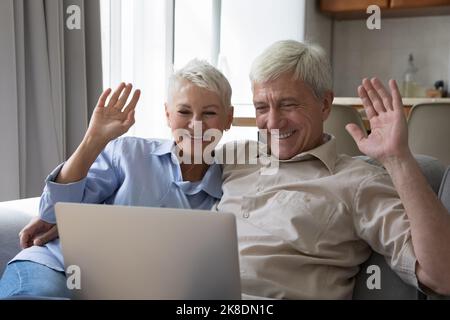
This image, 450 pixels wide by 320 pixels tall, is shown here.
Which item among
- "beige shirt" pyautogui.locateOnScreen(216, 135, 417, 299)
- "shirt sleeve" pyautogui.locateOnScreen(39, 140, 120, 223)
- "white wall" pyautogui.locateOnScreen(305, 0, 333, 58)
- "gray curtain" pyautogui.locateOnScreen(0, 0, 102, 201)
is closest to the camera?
"beige shirt" pyautogui.locateOnScreen(216, 135, 417, 299)

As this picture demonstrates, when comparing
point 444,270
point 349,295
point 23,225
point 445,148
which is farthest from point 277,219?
point 445,148

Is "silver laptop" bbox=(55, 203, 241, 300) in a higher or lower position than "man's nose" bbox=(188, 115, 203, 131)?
lower

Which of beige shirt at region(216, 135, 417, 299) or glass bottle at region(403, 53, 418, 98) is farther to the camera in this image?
glass bottle at region(403, 53, 418, 98)

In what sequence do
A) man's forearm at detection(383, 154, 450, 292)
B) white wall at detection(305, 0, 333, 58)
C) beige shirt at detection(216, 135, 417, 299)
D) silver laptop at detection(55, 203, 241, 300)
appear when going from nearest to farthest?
silver laptop at detection(55, 203, 241, 300), man's forearm at detection(383, 154, 450, 292), beige shirt at detection(216, 135, 417, 299), white wall at detection(305, 0, 333, 58)

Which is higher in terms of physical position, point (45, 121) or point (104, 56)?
point (104, 56)

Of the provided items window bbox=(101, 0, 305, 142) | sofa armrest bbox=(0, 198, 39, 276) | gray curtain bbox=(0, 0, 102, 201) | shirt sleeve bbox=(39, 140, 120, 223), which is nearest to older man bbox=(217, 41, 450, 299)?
shirt sleeve bbox=(39, 140, 120, 223)

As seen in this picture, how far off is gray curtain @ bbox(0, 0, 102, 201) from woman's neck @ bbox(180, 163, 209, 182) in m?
1.26

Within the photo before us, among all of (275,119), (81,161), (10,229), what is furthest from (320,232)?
(10,229)

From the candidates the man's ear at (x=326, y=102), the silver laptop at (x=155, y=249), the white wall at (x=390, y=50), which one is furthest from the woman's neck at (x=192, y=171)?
the white wall at (x=390, y=50)

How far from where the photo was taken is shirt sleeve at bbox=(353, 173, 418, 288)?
1127 mm

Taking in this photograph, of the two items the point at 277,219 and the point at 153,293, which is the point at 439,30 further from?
the point at 153,293

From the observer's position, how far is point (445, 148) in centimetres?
241

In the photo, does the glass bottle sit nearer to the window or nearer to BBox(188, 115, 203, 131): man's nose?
the window

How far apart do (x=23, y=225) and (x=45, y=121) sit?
48.5 inches
